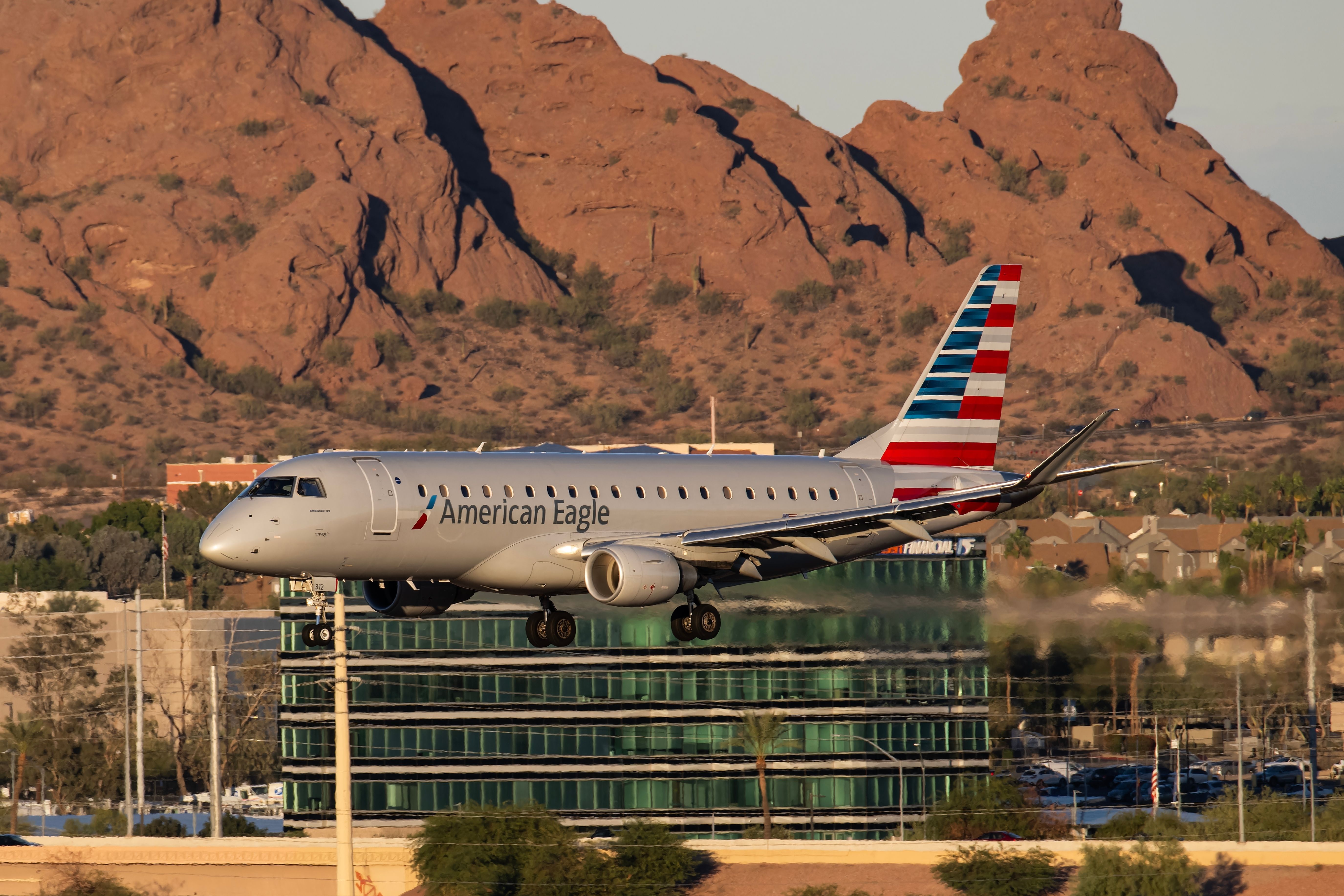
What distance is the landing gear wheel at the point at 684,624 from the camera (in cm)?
5366

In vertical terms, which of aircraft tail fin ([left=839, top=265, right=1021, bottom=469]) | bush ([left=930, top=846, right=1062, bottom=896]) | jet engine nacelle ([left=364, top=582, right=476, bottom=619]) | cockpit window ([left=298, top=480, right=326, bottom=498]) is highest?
aircraft tail fin ([left=839, top=265, right=1021, bottom=469])

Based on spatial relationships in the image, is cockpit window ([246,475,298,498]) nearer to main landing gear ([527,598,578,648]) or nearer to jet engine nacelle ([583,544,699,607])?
main landing gear ([527,598,578,648])

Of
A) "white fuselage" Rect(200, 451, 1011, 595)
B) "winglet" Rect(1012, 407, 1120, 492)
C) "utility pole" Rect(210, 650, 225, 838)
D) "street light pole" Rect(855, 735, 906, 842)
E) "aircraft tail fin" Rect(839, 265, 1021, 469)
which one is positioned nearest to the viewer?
"winglet" Rect(1012, 407, 1120, 492)

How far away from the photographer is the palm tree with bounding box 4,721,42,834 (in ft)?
480

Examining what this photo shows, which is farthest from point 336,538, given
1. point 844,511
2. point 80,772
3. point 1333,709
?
point 80,772

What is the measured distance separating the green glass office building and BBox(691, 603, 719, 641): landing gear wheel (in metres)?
48.9

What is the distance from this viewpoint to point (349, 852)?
227 ft

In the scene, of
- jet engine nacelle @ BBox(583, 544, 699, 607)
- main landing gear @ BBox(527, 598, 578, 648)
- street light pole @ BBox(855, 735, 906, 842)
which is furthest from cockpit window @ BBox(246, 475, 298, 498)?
street light pole @ BBox(855, 735, 906, 842)

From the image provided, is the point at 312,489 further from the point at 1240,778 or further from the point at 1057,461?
the point at 1240,778

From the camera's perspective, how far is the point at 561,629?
175 ft

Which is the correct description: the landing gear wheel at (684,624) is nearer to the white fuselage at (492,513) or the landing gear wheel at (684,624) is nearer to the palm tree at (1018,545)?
the white fuselage at (492,513)

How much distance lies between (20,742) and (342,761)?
309ft

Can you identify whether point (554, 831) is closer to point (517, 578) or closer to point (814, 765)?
point (814, 765)

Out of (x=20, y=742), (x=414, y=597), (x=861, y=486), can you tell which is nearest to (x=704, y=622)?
(x=414, y=597)
